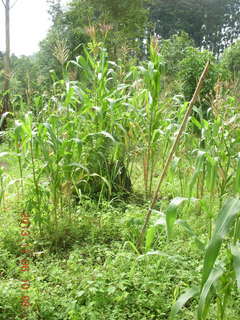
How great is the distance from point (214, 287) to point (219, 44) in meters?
36.2

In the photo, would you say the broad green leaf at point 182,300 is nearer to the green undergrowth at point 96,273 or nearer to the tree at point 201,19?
the green undergrowth at point 96,273

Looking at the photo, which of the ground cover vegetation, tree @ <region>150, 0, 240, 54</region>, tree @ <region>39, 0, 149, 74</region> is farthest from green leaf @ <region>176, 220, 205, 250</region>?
tree @ <region>150, 0, 240, 54</region>

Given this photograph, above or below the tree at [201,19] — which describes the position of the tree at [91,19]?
below

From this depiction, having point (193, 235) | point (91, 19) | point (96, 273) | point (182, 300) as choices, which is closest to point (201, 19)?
point (91, 19)

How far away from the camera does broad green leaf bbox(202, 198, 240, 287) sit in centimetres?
86

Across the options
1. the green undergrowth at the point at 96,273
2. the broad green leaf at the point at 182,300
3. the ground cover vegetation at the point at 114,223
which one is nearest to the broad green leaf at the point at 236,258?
the ground cover vegetation at the point at 114,223

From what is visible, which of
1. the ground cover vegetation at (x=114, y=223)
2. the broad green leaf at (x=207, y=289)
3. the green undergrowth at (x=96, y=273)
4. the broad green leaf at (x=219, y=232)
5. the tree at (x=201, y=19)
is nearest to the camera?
the broad green leaf at (x=219, y=232)

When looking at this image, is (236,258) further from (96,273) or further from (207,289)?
(96,273)

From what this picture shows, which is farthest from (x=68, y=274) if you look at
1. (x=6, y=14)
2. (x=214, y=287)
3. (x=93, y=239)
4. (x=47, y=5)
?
(x=47, y=5)

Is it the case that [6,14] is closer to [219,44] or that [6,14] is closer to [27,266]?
[27,266]

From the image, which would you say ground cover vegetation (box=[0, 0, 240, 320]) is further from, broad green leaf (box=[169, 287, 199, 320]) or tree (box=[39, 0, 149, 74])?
tree (box=[39, 0, 149, 74])

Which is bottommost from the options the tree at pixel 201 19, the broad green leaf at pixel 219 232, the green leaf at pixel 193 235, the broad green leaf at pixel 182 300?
the broad green leaf at pixel 182 300

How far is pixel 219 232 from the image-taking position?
2.89 feet

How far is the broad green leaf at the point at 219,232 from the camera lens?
861 millimetres
